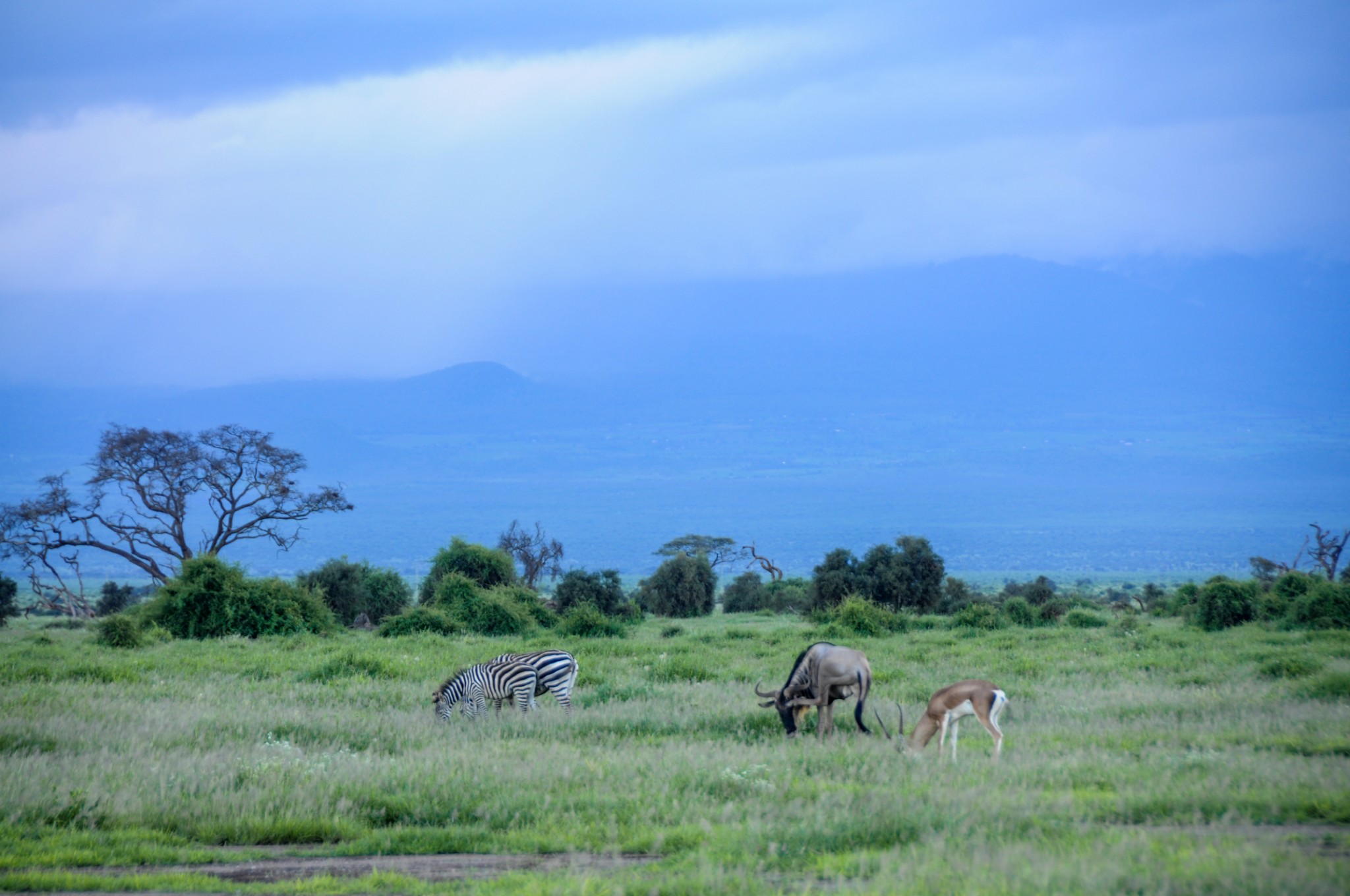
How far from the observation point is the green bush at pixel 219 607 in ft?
97.4

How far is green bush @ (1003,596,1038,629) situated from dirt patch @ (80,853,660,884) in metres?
26.8

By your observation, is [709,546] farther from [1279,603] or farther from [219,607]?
[1279,603]

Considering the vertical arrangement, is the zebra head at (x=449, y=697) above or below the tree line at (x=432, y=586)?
below

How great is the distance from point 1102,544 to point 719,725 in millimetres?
199526

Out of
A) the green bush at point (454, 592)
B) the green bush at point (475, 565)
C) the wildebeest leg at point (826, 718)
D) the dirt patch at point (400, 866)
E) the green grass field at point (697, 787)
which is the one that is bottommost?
the dirt patch at point (400, 866)

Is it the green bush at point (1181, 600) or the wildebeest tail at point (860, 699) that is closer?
the wildebeest tail at point (860, 699)

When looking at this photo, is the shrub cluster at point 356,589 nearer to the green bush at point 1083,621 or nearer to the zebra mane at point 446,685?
the zebra mane at point 446,685

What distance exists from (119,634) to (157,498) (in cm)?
2425

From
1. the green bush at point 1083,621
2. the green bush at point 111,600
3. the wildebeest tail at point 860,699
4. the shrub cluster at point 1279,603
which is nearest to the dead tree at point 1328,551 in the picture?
the shrub cluster at point 1279,603

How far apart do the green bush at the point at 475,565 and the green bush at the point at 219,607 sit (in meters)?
7.36

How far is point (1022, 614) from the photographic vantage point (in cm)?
3325

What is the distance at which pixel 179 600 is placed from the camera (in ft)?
97.8

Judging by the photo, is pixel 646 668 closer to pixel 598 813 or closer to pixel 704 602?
pixel 598 813

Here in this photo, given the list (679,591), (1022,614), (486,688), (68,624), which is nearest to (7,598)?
(68,624)
